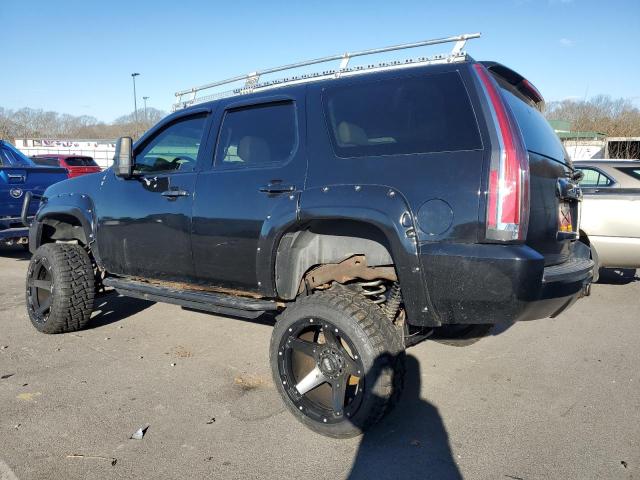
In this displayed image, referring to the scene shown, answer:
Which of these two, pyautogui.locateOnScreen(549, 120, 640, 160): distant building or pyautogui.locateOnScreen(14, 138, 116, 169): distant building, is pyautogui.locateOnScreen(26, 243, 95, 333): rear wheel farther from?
pyautogui.locateOnScreen(14, 138, 116, 169): distant building

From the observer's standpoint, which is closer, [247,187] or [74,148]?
[247,187]

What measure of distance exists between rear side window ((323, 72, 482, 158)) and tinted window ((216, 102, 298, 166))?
34 cm

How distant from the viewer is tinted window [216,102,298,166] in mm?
3471

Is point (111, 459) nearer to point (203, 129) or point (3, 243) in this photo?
point (203, 129)

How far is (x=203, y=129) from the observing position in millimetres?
3998

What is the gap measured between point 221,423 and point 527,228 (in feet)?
7.11

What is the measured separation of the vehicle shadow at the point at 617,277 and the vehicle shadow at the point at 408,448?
5345 mm

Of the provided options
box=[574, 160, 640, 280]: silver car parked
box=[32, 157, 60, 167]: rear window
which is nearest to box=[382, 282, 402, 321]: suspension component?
box=[574, 160, 640, 280]: silver car parked

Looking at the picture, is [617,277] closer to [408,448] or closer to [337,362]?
[408,448]

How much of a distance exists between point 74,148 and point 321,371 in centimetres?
4418

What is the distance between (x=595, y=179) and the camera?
7012 mm

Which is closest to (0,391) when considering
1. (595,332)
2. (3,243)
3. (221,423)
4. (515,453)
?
(221,423)

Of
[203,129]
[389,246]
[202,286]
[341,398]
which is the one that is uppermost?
[203,129]

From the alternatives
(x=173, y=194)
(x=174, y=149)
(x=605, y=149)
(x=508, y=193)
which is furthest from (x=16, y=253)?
(x=605, y=149)
